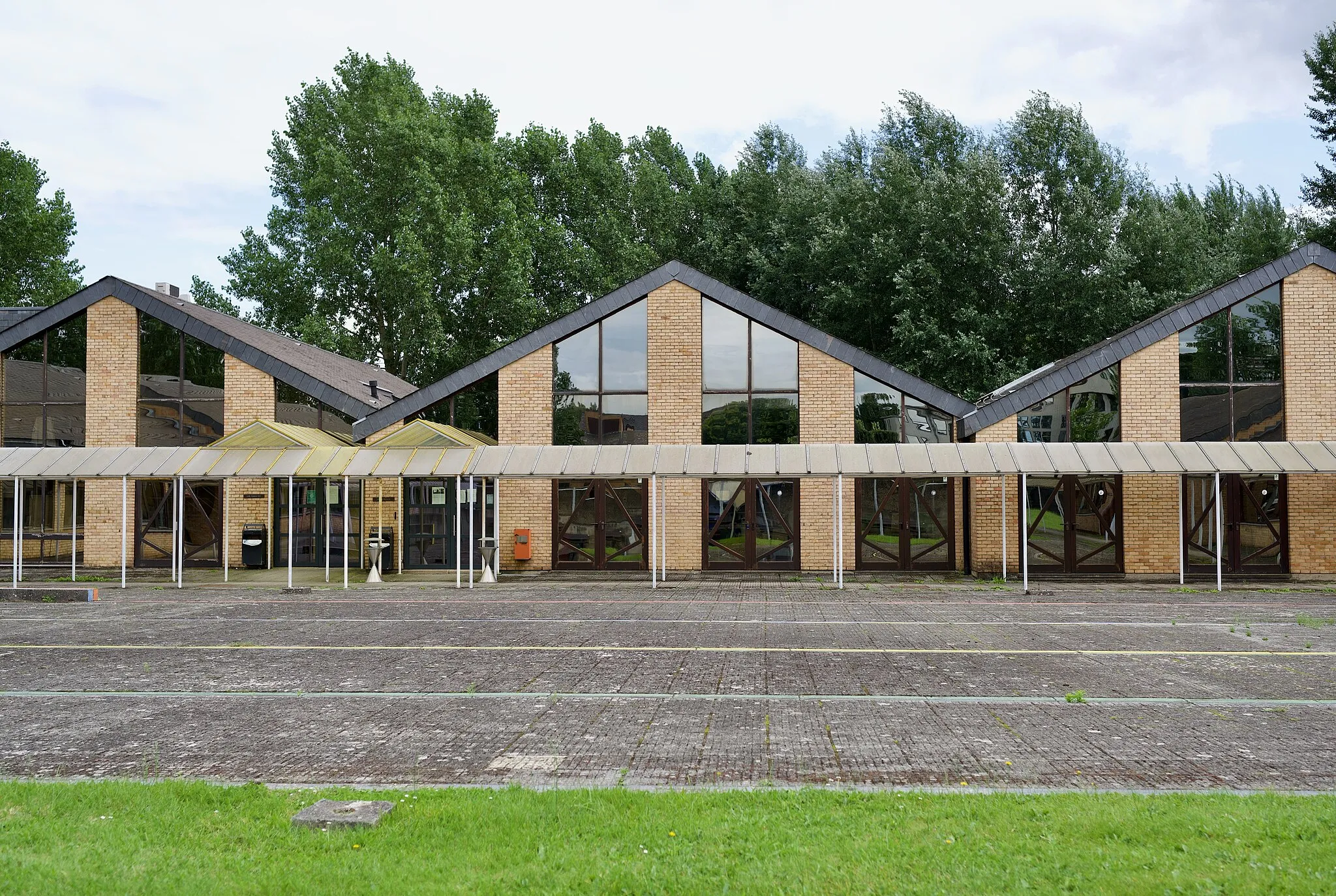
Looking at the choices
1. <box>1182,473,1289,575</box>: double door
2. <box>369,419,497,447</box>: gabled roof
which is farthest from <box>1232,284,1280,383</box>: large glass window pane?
<box>369,419,497,447</box>: gabled roof

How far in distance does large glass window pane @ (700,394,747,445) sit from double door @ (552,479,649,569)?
1.77m

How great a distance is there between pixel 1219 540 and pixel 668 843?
56.1ft

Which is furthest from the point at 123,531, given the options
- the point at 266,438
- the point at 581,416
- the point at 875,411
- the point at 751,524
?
the point at 875,411

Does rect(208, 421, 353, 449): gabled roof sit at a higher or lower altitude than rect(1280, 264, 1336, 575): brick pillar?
lower

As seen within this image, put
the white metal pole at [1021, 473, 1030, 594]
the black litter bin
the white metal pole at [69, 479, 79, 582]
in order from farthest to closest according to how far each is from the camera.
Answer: the white metal pole at [69, 479, 79, 582], the black litter bin, the white metal pole at [1021, 473, 1030, 594]

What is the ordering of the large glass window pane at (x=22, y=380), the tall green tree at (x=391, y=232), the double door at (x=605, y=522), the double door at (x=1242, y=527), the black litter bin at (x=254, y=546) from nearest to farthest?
the double door at (x=1242, y=527) → the double door at (x=605, y=522) → the black litter bin at (x=254, y=546) → the large glass window pane at (x=22, y=380) → the tall green tree at (x=391, y=232)

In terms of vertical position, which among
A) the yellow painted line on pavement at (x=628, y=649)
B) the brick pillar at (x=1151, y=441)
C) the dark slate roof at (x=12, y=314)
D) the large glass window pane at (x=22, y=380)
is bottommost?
the yellow painted line on pavement at (x=628, y=649)

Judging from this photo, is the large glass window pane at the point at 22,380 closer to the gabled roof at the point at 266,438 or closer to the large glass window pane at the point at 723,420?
the gabled roof at the point at 266,438

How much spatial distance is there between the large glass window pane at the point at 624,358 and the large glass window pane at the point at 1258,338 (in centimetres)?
1204

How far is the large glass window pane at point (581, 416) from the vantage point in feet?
74.7

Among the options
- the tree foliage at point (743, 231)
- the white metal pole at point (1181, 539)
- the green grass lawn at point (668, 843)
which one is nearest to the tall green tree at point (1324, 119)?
the tree foliage at point (743, 231)

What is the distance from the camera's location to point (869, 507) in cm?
2211

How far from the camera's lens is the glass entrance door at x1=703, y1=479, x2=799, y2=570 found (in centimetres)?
2219

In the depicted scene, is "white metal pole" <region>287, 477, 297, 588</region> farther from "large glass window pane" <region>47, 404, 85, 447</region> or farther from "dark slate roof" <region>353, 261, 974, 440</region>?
"large glass window pane" <region>47, 404, 85, 447</region>
